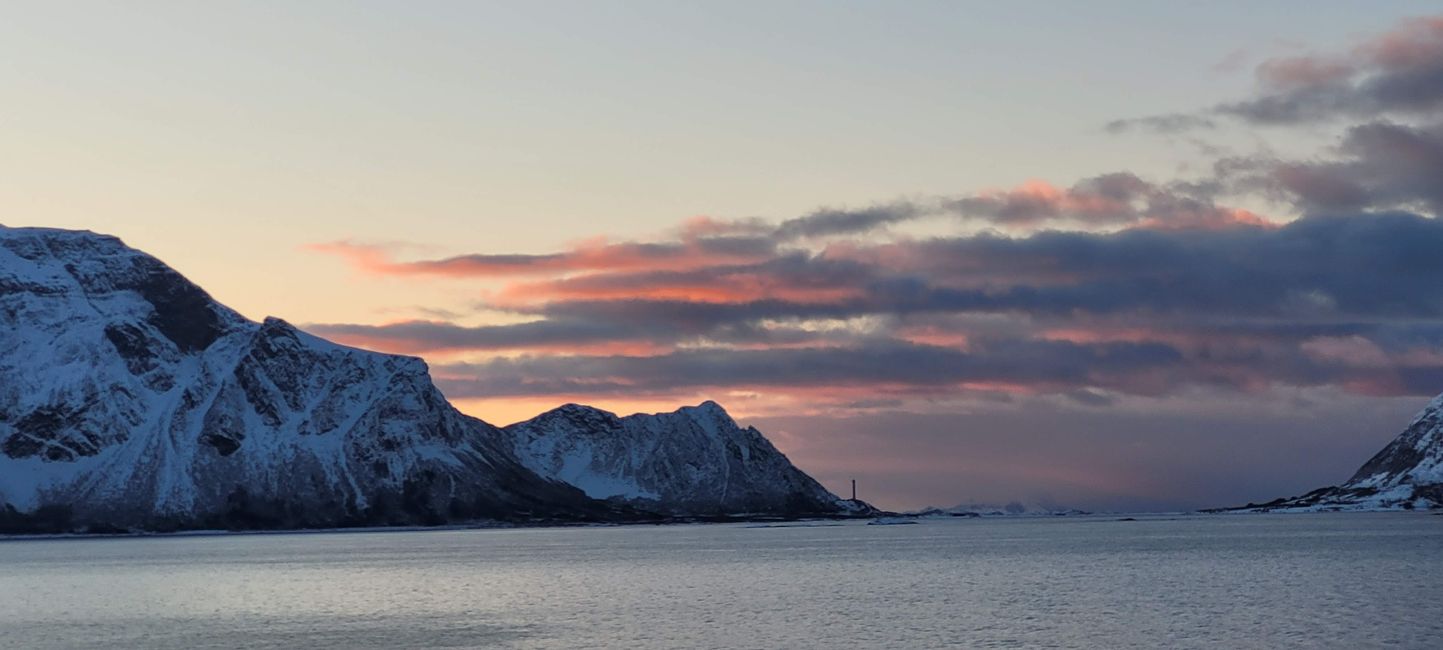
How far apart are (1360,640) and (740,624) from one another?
147ft

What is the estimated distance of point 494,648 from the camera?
10912 centimetres

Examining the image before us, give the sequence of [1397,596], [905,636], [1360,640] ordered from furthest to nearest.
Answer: [1397,596]
[905,636]
[1360,640]

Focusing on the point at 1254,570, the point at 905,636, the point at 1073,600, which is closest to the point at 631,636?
the point at 905,636

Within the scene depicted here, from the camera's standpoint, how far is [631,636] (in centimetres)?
11719

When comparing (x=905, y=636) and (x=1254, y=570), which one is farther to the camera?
(x=1254, y=570)

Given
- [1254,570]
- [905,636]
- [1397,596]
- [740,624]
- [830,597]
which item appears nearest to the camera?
[905,636]

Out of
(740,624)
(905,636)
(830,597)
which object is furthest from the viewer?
(830,597)

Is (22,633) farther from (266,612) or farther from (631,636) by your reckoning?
(631,636)

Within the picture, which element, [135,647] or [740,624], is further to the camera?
[740,624]

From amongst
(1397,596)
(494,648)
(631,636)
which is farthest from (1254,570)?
(494,648)

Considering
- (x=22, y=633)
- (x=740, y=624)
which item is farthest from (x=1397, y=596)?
(x=22, y=633)

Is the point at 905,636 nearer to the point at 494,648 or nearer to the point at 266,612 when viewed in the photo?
the point at 494,648

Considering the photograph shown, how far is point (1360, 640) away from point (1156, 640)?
1283cm

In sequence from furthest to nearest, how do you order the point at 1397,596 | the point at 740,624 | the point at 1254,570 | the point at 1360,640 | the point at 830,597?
the point at 1254,570, the point at 830,597, the point at 1397,596, the point at 740,624, the point at 1360,640
